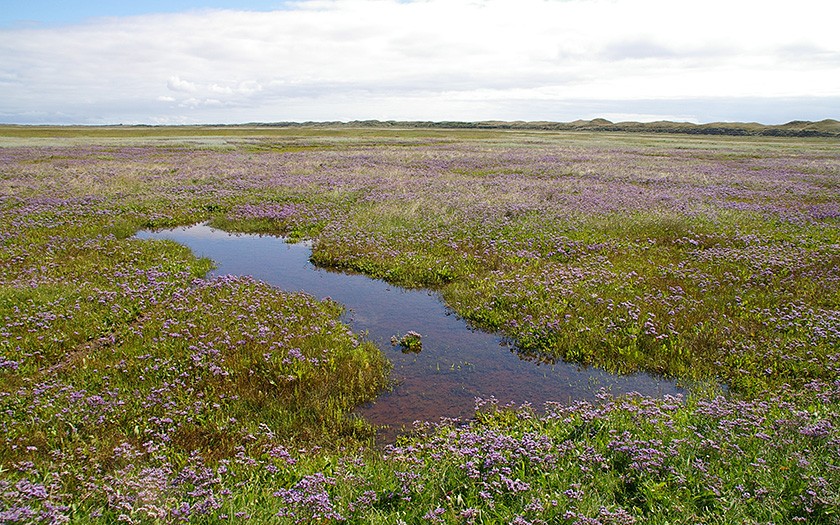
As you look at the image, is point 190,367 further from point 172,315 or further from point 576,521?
point 576,521

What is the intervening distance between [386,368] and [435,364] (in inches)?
41.6

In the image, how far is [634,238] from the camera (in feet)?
58.7

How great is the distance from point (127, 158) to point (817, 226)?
53969 millimetres

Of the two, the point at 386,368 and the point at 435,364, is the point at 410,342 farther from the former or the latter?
the point at 386,368

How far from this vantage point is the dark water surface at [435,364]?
8586 mm

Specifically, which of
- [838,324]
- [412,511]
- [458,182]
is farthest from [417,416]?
[458,182]

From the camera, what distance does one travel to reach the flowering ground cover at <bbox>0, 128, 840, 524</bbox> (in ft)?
16.7

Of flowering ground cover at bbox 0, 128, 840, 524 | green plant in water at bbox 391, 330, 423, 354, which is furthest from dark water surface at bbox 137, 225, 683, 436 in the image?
flowering ground cover at bbox 0, 128, 840, 524

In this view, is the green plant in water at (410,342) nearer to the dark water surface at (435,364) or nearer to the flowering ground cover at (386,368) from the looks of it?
the dark water surface at (435,364)

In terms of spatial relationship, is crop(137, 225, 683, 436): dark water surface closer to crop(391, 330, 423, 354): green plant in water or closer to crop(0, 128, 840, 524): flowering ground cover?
crop(391, 330, 423, 354): green plant in water

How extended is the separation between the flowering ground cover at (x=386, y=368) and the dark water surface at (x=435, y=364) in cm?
44

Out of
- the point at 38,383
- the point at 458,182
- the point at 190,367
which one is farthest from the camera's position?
the point at 458,182

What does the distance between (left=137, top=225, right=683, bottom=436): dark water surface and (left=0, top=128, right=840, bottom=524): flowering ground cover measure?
1.43ft

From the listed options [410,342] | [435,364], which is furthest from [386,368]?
[410,342]
